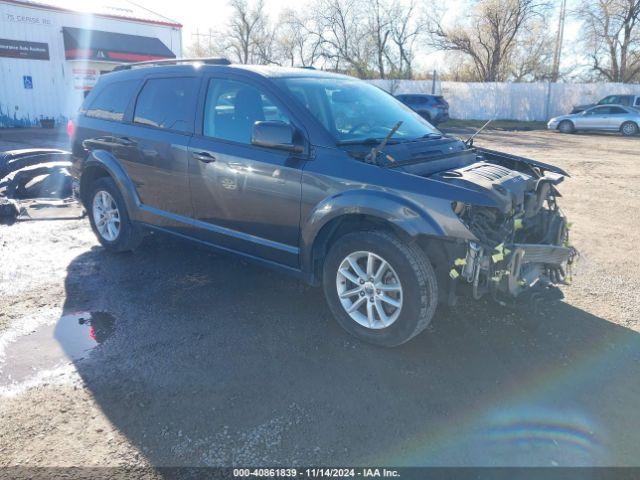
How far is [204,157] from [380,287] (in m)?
1.90

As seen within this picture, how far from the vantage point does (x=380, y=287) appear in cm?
361

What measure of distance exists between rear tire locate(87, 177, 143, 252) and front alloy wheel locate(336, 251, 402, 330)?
2674mm

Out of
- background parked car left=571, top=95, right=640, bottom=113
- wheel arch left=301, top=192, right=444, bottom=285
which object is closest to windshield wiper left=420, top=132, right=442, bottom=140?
wheel arch left=301, top=192, right=444, bottom=285

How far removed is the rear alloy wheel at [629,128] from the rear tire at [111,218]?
77.6ft

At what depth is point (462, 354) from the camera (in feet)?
11.8

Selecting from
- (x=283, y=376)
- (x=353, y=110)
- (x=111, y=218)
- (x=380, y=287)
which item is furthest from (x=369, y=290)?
(x=111, y=218)

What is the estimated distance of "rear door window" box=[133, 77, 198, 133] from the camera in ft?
15.1

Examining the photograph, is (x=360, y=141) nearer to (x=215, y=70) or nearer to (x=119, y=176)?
(x=215, y=70)

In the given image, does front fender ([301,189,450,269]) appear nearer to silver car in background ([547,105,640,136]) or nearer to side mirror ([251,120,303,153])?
side mirror ([251,120,303,153])

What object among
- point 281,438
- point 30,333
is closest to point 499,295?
point 281,438

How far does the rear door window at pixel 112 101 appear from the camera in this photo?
17.3 feet

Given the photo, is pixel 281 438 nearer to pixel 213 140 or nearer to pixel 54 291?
pixel 213 140

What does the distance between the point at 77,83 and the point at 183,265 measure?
21.1 m

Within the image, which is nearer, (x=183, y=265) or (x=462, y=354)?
(x=462, y=354)
